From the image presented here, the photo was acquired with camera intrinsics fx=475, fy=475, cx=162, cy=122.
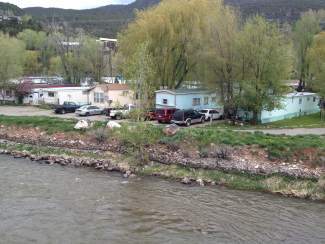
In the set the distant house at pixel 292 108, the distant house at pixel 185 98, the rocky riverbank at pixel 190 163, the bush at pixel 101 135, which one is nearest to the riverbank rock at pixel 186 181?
the rocky riverbank at pixel 190 163

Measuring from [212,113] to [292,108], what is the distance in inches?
380

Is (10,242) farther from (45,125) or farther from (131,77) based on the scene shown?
(45,125)

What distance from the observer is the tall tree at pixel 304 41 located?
63469 millimetres

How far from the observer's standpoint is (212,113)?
43.9 meters

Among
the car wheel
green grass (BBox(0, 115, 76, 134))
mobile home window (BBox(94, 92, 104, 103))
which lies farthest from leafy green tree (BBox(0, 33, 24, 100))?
the car wheel

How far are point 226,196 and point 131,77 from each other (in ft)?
36.1

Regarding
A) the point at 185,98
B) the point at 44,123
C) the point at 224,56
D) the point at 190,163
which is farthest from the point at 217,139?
the point at 185,98

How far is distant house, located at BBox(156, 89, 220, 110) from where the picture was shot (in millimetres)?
44850

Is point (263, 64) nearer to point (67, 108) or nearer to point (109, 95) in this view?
point (109, 95)

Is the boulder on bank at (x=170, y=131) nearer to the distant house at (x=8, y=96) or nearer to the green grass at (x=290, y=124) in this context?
the green grass at (x=290, y=124)

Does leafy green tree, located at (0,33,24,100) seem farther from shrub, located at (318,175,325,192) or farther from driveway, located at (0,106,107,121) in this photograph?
shrub, located at (318,175,325,192)

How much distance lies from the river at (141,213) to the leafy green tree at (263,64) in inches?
695

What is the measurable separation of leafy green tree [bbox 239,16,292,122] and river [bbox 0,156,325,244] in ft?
57.9

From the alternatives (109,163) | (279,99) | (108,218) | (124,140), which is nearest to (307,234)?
(108,218)
